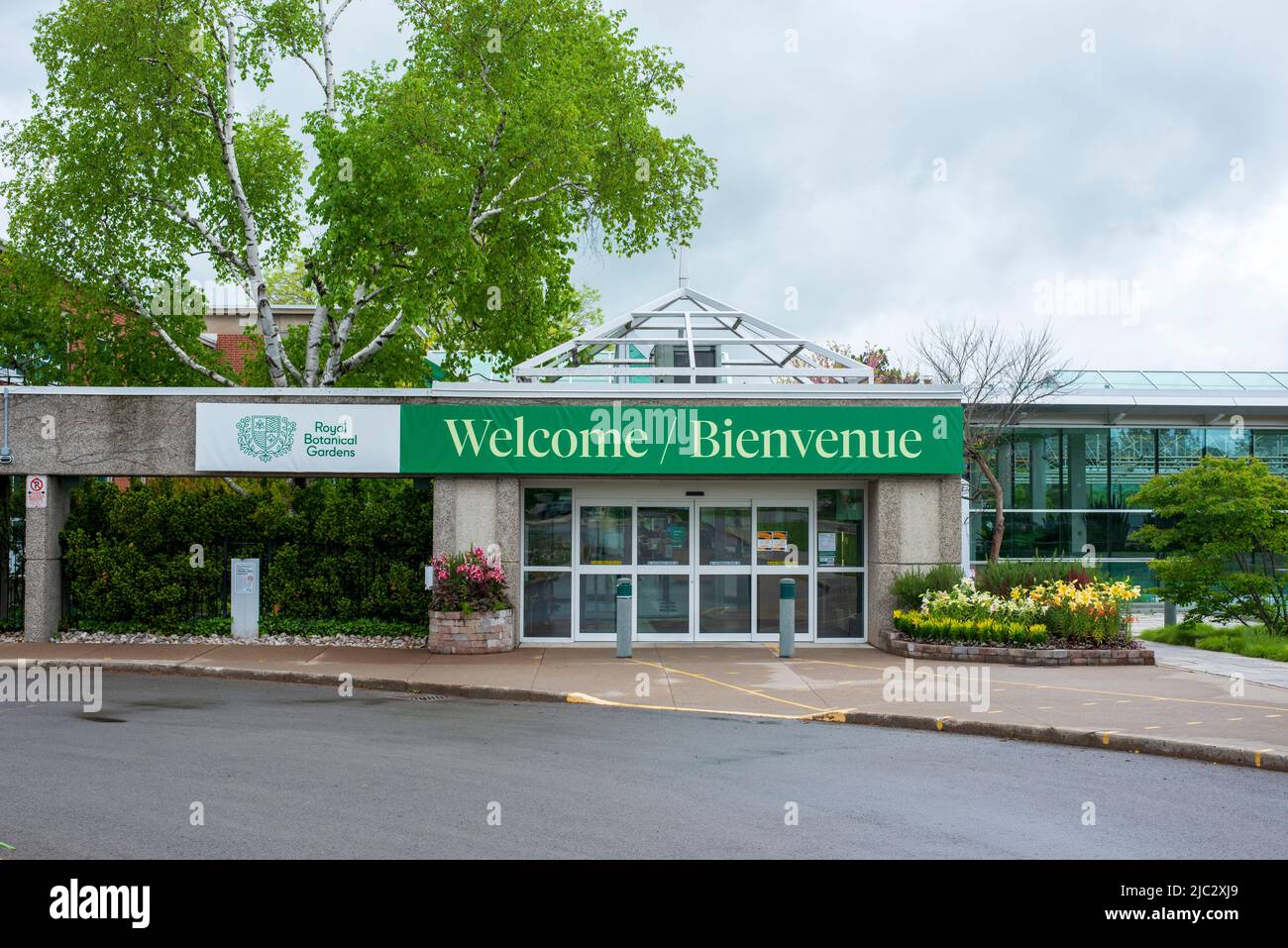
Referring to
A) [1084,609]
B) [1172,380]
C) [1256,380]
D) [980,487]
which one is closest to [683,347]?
[1084,609]

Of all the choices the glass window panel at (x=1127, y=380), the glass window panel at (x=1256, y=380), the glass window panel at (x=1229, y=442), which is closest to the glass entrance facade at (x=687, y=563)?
the glass window panel at (x=1127, y=380)

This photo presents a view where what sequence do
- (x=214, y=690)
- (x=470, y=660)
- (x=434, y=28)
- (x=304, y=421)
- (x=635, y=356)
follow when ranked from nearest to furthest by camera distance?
1. (x=214, y=690)
2. (x=470, y=660)
3. (x=304, y=421)
4. (x=635, y=356)
5. (x=434, y=28)

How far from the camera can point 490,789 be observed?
26.4ft

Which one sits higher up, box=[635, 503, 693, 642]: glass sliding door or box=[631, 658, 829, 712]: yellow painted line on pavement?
box=[635, 503, 693, 642]: glass sliding door

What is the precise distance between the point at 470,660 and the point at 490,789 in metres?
7.22

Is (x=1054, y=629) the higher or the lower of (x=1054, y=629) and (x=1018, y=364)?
the lower

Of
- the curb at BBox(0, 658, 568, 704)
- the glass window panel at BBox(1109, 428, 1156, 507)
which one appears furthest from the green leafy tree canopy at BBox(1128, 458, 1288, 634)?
the curb at BBox(0, 658, 568, 704)

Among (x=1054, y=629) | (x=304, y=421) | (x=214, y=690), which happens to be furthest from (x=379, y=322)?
(x=1054, y=629)

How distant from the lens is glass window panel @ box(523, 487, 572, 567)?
1748cm

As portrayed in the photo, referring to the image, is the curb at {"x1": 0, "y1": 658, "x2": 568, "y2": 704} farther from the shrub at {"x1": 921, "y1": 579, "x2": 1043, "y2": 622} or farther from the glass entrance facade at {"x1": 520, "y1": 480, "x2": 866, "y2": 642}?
the shrub at {"x1": 921, "y1": 579, "x2": 1043, "y2": 622}

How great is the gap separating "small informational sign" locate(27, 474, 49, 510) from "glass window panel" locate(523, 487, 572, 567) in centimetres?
721

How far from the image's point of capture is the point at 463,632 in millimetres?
15812

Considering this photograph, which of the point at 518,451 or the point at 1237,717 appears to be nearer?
the point at 1237,717

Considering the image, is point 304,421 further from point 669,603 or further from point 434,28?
point 434,28
